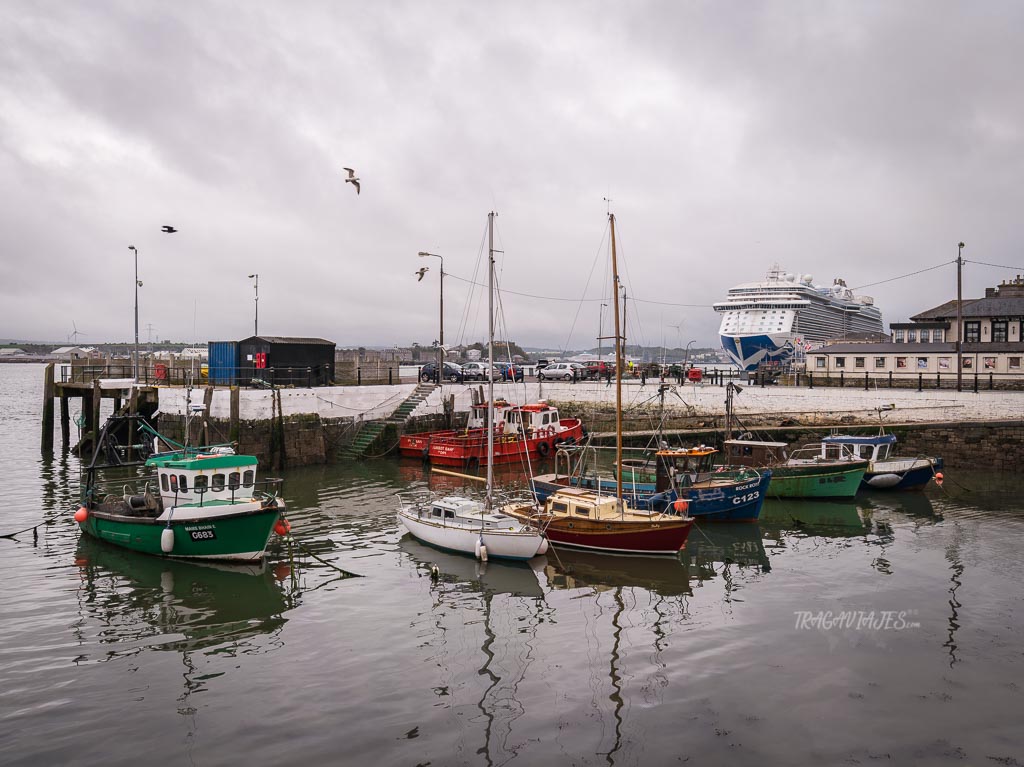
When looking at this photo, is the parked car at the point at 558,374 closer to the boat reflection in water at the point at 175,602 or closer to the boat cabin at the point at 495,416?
the boat cabin at the point at 495,416

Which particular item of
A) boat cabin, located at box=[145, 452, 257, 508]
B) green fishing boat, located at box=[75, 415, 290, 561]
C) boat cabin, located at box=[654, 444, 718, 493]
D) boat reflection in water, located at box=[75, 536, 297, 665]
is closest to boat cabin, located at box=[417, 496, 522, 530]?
green fishing boat, located at box=[75, 415, 290, 561]

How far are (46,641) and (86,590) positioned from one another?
3229 millimetres

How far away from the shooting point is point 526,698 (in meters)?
11.7

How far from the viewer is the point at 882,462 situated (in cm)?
2930

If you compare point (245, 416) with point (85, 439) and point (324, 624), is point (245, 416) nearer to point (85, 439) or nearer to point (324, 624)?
point (85, 439)

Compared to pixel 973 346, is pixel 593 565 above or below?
below

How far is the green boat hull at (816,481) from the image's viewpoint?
27.8 meters

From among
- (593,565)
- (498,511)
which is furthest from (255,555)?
(593,565)

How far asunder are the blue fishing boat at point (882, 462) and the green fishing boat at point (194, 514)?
22.1 m

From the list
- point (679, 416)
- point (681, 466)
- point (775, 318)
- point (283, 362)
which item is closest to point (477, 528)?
point (681, 466)

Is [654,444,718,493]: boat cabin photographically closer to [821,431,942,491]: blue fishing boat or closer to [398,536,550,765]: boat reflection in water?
[821,431,942,491]: blue fishing boat

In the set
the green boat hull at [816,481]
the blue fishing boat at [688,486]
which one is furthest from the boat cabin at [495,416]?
the green boat hull at [816,481]

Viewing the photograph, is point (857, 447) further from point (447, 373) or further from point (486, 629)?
point (447, 373)

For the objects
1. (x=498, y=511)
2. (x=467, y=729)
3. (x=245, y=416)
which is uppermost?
(x=245, y=416)
